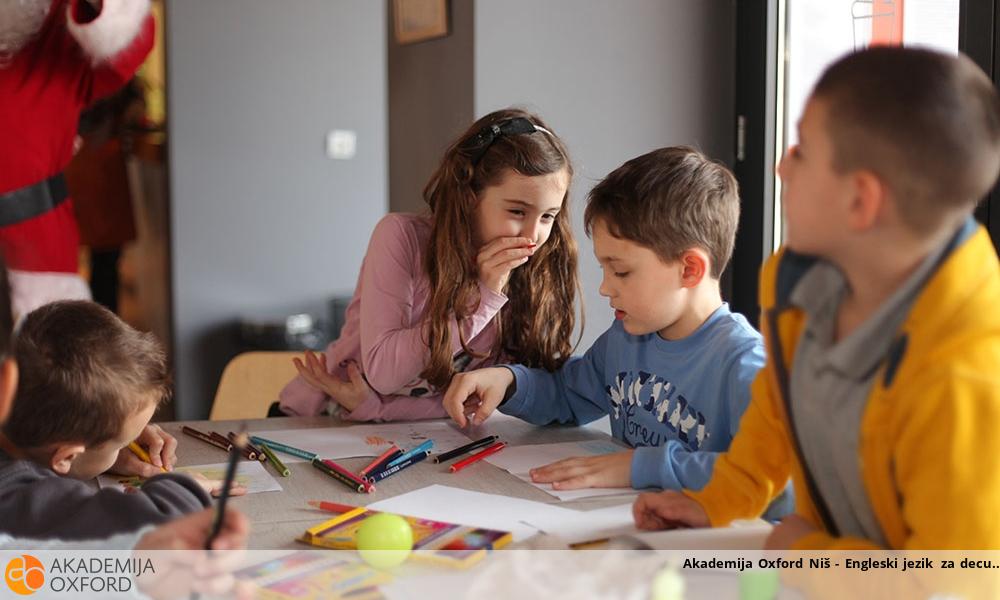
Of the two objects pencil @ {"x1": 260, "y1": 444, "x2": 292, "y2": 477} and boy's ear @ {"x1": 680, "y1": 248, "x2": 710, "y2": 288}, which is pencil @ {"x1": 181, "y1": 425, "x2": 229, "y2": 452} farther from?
boy's ear @ {"x1": 680, "y1": 248, "x2": 710, "y2": 288}

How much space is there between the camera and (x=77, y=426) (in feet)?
3.45

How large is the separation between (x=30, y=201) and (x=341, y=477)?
55.6 inches

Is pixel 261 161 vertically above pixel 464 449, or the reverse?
pixel 261 161

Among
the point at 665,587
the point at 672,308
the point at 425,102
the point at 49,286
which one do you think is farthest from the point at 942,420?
the point at 49,286

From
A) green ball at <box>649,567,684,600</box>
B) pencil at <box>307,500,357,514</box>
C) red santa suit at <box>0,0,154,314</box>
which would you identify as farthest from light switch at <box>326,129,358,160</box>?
green ball at <box>649,567,684,600</box>

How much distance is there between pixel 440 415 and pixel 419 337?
14 cm

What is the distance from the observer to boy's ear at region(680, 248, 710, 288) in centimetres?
135

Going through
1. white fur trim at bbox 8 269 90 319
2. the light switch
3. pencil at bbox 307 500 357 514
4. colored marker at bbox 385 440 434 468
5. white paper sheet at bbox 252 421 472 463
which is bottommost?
white paper sheet at bbox 252 421 472 463

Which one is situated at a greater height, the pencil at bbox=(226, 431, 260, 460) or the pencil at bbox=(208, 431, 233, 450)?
the pencil at bbox=(226, 431, 260, 460)

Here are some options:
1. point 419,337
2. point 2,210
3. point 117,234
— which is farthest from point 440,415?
point 117,234

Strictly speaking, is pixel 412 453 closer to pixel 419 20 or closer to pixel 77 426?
pixel 77 426

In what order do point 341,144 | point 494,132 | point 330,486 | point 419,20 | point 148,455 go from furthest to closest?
1. point 341,144
2. point 419,20
3. point 494,132
4. point 148,455
5. point 330,486

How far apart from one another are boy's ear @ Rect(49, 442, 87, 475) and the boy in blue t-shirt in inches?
21.2

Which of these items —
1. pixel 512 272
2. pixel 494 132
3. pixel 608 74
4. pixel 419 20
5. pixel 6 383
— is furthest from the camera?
pixel 419 20
